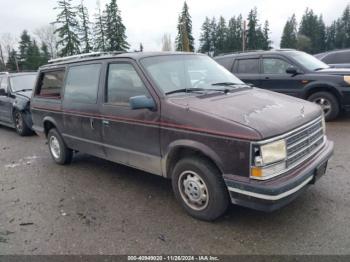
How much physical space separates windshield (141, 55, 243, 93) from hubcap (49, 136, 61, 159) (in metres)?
2.89

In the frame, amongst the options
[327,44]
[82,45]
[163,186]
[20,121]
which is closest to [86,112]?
[163,186]

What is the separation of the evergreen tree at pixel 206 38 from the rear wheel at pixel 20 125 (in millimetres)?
66519

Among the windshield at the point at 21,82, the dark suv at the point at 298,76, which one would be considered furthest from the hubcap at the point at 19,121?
the dark suv at the point at 298,76

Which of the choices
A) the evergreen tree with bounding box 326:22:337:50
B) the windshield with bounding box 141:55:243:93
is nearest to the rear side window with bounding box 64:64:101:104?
the windshield with bounding box 141:55:243:93

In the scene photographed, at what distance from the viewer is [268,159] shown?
2.87m

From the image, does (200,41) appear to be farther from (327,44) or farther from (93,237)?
(93,237)

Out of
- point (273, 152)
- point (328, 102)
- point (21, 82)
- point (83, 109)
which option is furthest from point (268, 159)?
point (21, 82)

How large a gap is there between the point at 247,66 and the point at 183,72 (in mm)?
5097

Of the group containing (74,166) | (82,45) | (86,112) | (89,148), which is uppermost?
(82,45)

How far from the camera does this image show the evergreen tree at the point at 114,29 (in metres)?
48.0

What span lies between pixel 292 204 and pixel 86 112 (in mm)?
3235

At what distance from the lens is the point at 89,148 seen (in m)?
4.93

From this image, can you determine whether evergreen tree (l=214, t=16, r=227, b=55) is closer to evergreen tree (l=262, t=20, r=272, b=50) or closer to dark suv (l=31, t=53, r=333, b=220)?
evergreen tree (l=262, t=20, r=272, b=50)

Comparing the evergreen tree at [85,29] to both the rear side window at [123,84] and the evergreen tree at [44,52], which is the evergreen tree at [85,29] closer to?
the evergreen tree at [44,52]
